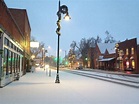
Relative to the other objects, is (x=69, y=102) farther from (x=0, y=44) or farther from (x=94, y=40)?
(x=94, y=40)

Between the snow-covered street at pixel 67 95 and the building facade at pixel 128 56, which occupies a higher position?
the building facade at pixel 128 56

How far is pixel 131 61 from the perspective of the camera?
5162 centimetres

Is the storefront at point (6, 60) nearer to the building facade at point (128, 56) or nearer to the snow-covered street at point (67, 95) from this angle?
the snow-covered street at point (67, 95)

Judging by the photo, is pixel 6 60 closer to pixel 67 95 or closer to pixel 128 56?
pixel 67 95

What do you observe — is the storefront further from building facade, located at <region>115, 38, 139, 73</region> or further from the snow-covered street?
building facade, located at <region>115, 38, 139, 73</region>

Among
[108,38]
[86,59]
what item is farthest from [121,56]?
[108,38]

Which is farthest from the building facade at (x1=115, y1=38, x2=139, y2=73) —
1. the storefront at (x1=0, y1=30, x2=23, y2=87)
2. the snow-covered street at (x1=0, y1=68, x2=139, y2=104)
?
the snow-covered street at (x1=0, y1=68, x2=139, y2=104)

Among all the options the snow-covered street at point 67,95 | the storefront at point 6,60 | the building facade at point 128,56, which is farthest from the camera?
the building facade at point 128,56

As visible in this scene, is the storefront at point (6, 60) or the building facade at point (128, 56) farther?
the building facade at point (128, 56)

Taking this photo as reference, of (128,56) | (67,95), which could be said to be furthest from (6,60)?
(128,56)

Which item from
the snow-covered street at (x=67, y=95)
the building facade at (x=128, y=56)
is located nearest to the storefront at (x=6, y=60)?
the snow-covered street at (x=67, y=95)

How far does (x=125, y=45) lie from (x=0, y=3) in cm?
4411

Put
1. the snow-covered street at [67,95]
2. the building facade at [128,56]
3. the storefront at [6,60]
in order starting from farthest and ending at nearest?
the building facade at [128,56] → the storefront at [6,60] → the snow-covered street at [67,95]

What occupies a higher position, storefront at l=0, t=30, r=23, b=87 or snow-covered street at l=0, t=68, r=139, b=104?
storefront at l=0, t=30, r=23, b=87
